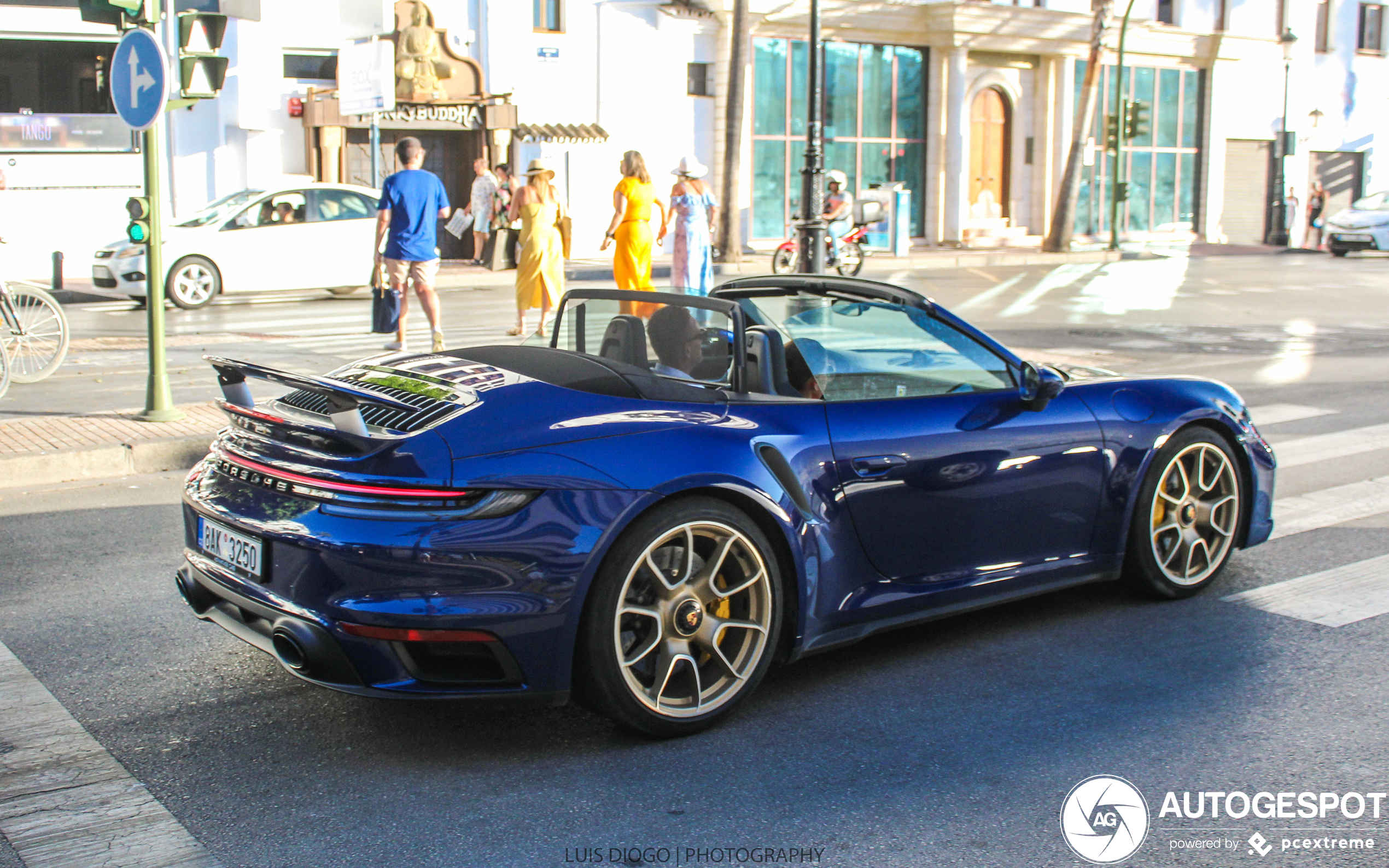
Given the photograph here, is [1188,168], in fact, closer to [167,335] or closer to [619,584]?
[167,335]

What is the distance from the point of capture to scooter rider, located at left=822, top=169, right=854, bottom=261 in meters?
23.1

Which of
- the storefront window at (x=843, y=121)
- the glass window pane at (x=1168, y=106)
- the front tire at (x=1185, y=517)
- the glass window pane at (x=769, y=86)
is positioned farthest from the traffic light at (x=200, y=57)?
the glass window pane at (x=1168, y=106)

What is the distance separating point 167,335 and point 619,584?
1196 cm

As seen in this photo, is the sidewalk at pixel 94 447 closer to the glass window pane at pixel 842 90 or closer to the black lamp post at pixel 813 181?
the black lamp post at pixel 813 181

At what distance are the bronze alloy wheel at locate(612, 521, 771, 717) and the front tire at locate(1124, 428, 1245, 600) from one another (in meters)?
1.79

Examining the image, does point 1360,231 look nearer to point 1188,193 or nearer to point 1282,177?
point 1282,177

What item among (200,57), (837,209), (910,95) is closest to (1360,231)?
(910,95)

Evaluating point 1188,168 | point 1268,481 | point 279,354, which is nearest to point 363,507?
point 1268,481

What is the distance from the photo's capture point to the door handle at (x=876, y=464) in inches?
160

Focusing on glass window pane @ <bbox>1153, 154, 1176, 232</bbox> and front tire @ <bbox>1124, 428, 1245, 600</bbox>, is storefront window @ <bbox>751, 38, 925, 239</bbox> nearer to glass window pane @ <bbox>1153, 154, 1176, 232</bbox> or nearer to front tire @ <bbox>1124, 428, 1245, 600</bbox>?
glass window pane @ <bbox>1153, 154, 1176, 232</bbox>

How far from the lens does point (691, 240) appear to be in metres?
13.3

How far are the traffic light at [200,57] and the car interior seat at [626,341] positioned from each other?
5.20 meters

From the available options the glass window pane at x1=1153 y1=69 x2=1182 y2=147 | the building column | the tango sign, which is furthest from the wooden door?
the tango sign

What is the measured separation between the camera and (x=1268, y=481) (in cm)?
531
